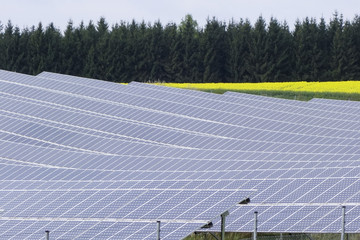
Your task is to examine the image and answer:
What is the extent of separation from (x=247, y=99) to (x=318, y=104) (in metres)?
4.42

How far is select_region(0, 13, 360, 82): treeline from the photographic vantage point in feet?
365

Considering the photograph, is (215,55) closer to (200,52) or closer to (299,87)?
(200,52)

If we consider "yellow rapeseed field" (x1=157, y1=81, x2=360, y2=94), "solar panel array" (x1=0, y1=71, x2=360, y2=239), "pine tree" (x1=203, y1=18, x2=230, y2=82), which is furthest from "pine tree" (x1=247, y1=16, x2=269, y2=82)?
"solar panel array" (x1=0, y1=71, x2=360, y2=239)

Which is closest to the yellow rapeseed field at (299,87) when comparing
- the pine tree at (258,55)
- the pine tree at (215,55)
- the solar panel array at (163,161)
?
the pine tree at (258,55)

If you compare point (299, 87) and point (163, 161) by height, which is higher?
point (299, 87)

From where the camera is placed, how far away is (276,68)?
363 feet

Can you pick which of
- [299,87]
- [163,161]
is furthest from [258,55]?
[163,161]

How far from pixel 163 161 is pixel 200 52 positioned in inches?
3205

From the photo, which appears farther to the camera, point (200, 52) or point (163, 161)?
point (200, 52)

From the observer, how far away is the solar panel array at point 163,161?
971 inches

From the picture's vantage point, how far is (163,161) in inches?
1442

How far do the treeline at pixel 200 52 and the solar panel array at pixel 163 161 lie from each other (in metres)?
50.9

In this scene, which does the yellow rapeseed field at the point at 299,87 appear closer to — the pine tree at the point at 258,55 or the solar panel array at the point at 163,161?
the pine tree at the point at 258,55

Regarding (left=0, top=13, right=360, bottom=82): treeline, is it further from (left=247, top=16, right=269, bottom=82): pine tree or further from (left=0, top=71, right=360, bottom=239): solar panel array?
(left=0, top=71, right=360, bottom=239): solar panel array
